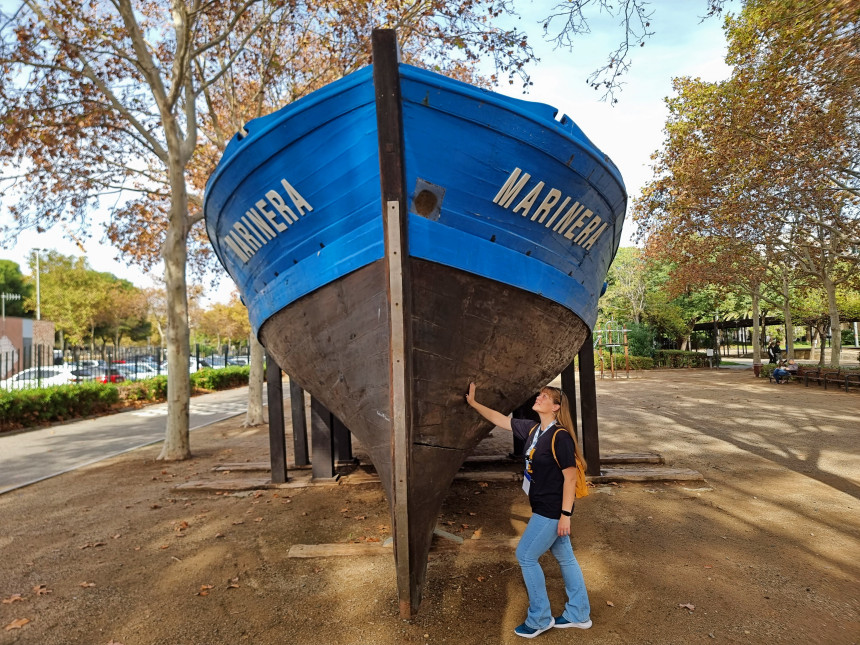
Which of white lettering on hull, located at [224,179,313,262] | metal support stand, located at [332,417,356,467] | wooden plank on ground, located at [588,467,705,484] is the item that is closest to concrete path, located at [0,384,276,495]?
metal support stand, located at [332,417,356,467]

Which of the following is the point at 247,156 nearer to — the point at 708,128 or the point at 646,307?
the point at 708,128

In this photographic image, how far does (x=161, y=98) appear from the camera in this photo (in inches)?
304

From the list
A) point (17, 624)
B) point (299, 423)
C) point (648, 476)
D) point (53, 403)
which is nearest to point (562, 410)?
point (648, 476)

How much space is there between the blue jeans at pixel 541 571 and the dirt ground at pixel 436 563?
0.37ft

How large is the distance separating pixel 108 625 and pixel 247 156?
10.1 feet

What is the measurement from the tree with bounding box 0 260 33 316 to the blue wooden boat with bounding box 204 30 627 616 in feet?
174

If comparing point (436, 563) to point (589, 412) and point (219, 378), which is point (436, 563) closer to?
point (589, 412)

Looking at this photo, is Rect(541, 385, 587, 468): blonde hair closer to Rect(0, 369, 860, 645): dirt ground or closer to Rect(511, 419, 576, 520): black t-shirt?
Rect(511, 419, 576, 520): black t-shirt

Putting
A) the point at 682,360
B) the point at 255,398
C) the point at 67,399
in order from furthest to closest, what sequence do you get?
the point at 682,360 < the point at 67,399 < the point at 255,398

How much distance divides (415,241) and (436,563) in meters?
2.44

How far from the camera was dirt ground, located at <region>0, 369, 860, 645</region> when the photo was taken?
114 inches

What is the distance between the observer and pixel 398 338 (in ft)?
9.55

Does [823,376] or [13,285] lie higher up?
[13,285]

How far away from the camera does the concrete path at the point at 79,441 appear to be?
7.44m
